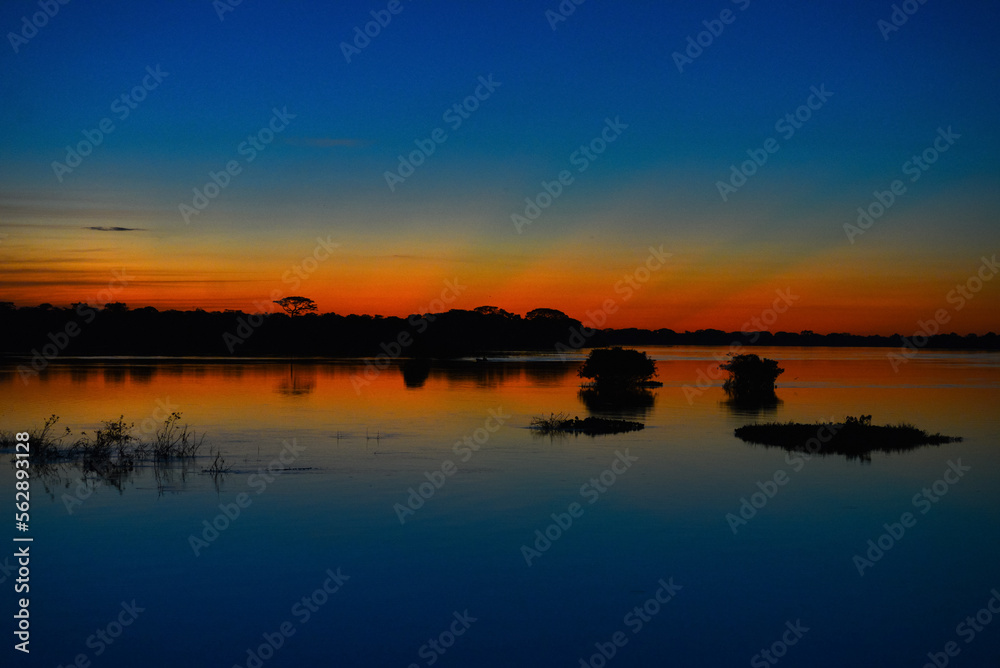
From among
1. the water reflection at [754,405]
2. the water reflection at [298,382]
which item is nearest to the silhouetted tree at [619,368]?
the water reflection at [754,405]

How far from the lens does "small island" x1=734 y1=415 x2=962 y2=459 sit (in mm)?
33469

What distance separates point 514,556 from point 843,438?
21088 millimetres

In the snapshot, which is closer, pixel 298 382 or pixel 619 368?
pixel 619 368

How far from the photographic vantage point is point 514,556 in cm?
1827

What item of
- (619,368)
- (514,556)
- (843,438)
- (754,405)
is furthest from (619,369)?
(514,556)

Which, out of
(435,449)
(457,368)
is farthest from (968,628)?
(457,368)

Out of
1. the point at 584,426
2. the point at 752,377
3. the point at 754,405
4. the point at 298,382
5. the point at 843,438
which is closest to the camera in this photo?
the point at 843,438

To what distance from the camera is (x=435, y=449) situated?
32.9 metres

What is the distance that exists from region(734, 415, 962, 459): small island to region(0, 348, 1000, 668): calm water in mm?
1390

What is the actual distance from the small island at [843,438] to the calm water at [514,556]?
4.56 feet

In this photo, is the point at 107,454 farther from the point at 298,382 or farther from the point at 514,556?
the point at 298,382

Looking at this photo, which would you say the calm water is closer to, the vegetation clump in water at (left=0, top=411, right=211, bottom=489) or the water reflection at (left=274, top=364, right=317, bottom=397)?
the vegetation clump in water at (left=0, top=411, right=211, bottom=489)

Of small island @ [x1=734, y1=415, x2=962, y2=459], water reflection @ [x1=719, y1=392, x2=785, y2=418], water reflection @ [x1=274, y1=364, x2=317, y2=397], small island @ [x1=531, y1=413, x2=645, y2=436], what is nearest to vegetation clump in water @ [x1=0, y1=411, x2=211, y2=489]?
small island @ [x1=531, y1=413, x2=645, y2=436]

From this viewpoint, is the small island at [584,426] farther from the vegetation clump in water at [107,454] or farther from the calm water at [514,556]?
the vegetation clump in water at [107,454]
